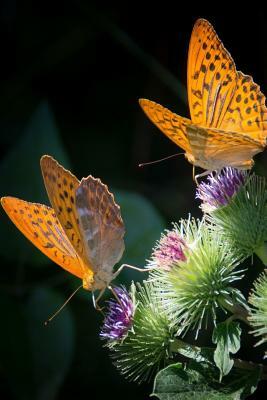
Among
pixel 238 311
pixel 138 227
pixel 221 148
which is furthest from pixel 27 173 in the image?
pixel 238 311

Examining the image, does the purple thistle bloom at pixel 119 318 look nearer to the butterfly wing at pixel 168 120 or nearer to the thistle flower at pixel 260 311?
the thistle flower at pixel 260 311

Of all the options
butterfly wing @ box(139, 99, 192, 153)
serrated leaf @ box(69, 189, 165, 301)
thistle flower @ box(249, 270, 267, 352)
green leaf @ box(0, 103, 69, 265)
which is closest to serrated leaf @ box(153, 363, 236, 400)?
thistle flower @ box(249, 270, 267, 352)

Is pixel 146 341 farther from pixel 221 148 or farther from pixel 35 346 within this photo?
pixel 35 346

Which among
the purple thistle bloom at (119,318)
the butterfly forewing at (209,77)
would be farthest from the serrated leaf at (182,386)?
the butterfly forewing at (209,77)

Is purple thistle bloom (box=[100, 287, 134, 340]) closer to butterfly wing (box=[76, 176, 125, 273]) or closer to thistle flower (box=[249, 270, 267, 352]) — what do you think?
butterfly wing (box=[76, 176, 125, 273])

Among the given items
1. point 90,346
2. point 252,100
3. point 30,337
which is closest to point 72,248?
point 252,100

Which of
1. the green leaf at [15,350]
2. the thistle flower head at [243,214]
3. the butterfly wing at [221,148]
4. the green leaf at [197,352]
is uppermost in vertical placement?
the butterfly wing at [221,148]

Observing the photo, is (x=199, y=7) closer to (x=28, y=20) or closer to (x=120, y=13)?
(x=120, y=13)
